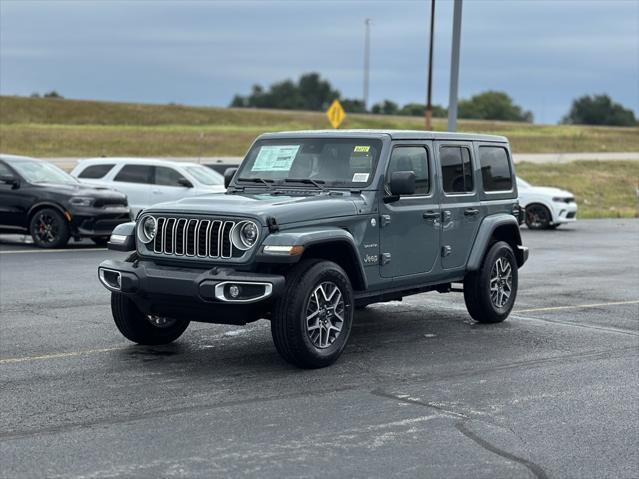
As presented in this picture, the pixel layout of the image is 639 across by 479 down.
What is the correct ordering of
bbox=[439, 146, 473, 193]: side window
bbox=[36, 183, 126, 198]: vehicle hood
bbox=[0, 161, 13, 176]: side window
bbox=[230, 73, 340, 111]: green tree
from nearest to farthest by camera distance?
bbox=[439, 146, 473, 193]: side window, bbox=[36, 183, 126, 198]: vehicle hood, bbox=[0, 161, 13, 176]: side window, bbox=[230, 73, 340, 111]: green tree

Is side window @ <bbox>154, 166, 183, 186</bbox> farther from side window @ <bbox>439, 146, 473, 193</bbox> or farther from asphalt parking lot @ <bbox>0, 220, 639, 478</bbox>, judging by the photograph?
side window @ <bbox>439, 146, 473, 193</bbox>

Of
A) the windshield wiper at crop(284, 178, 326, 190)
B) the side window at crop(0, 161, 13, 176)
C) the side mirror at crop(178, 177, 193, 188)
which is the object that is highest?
the windshield wiper at crop(284, 178, 326, 190)

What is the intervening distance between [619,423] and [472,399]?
1032 millimetres

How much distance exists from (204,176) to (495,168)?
1158 cm

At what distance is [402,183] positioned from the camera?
28.9 feet

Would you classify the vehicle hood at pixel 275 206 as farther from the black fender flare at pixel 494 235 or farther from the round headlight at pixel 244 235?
the black fender flare at pixel 494 235

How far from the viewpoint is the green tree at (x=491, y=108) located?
124 m

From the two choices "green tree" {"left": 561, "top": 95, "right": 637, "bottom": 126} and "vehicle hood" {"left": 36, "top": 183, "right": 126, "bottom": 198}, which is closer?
"vehicle hood" {"left": 36, "top": 183, "right": 126, "bottom": 198}

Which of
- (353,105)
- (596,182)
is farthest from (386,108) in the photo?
(596,182)

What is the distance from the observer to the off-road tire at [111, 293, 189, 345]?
8.85m

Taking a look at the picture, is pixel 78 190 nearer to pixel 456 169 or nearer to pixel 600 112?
pixel 456 169

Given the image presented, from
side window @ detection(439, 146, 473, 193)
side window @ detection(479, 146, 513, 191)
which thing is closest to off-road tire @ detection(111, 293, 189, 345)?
side window @ detection(439, 146, 473, 193)

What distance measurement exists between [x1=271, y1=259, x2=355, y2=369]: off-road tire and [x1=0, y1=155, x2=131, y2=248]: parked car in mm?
10637

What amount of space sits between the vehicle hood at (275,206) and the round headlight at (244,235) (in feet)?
0.27
